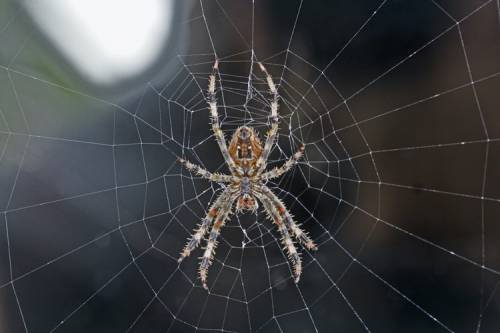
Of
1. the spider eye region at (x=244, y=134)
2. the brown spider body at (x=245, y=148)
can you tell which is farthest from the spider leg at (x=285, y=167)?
the spider eye region at (x=244, y=134)

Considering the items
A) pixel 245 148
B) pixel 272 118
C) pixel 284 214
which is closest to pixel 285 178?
pixel 284 214

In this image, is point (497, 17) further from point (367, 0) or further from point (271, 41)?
point (271, 41)

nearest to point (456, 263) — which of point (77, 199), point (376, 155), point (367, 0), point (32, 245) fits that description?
point (376, 155)

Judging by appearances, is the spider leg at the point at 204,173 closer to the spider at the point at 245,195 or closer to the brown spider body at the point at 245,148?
the spider at the point at 245,195

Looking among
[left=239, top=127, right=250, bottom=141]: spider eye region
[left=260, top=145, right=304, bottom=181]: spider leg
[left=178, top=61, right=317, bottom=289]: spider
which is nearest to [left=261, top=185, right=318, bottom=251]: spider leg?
[left=178, top=61, right=317, bottom=289]: spider


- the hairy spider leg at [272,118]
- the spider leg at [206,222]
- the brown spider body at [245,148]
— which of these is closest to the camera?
the hairy spider leg at [272,118]

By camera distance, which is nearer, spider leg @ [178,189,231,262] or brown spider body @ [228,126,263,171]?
brown spider body @ [228,126,263,171]

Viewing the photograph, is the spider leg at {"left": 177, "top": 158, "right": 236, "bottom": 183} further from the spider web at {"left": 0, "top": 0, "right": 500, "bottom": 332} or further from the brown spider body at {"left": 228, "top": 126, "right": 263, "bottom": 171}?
the spider web at {"left": 0, "top": 0, "right": 500, "bottom": 332}
